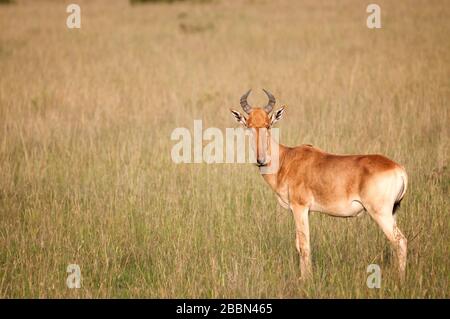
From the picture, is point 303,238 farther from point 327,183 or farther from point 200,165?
point 200,165

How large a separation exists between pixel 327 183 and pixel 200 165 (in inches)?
146

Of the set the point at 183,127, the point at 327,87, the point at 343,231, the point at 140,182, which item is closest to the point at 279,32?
the point at 327,87

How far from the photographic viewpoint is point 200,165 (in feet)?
31.6

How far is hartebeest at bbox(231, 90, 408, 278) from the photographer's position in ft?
18.9

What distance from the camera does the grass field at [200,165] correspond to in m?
6.41

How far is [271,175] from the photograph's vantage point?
6766 millimetres

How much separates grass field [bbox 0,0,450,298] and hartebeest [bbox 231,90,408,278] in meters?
0.46

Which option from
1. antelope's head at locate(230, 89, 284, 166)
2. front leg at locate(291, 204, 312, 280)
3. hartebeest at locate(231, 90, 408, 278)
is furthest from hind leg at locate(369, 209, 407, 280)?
antelope's head at locate(230, 89, 284, 166)

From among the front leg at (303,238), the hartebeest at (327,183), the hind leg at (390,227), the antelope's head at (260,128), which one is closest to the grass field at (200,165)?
the front leg at (303,238)

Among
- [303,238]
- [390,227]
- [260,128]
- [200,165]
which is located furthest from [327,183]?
[200,165]

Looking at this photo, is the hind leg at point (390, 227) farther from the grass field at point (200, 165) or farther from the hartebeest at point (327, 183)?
the grass field at point (200, 165)

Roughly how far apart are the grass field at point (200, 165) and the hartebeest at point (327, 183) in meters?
0.46

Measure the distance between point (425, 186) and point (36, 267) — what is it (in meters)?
4.56

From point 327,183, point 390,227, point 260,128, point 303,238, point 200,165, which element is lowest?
point 303,238
